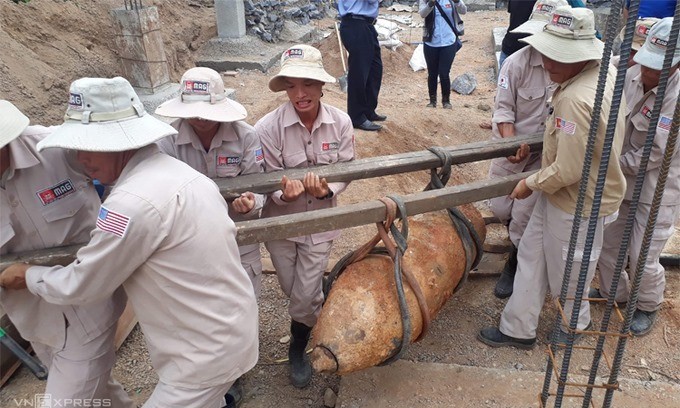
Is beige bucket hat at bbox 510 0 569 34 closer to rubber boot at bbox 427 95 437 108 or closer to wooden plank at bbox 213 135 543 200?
wooden plank at bbox 213 135 543 200

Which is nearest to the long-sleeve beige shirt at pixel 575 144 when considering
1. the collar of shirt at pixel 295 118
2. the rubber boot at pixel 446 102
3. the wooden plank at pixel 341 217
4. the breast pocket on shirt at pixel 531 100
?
the wooden plank at pixel 341 217

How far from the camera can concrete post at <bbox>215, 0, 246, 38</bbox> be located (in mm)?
9562

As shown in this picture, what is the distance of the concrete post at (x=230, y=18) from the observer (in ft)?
31.4

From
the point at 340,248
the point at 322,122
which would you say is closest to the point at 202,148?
the point at 322,122

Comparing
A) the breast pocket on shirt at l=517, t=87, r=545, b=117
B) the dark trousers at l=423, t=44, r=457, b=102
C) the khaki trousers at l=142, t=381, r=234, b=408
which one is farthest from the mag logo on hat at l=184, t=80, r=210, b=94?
the dark trousers at l=423, t=44, r=457, b=102

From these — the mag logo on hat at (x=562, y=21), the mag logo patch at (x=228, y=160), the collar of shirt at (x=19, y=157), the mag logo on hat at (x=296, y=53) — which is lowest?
the mag logo patch at (x=228, y=160)

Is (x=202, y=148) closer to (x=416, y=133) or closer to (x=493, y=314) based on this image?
(x=493, y=314)

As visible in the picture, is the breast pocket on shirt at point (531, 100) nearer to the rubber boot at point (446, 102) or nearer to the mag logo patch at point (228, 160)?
the mag logo patch at point (228, 160)

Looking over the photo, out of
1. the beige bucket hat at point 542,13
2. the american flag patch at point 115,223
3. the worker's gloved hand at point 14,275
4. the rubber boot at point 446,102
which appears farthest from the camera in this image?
the rubber boot at point 446,102

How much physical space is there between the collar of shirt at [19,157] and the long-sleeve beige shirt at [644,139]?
325 cm

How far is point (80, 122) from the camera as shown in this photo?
6.21ft

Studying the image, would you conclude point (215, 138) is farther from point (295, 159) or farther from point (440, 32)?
point (440, 32)

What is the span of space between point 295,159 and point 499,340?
71.1 inches

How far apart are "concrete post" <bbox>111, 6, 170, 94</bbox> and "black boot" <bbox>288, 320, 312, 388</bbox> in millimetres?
4717
